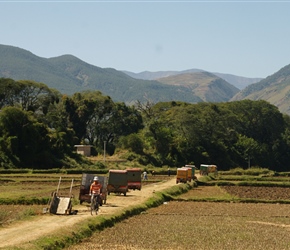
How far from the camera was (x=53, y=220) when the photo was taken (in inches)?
955

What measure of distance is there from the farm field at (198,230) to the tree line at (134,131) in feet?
163

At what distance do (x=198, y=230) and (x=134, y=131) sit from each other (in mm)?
93803

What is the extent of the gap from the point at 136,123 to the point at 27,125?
1527 inches

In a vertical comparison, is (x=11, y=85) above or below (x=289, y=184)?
above

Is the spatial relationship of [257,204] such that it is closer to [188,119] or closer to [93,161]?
[93,161]

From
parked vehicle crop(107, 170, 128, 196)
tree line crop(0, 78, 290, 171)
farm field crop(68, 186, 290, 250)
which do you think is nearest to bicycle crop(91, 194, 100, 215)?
farm field crop(68, 186, 290, 250)

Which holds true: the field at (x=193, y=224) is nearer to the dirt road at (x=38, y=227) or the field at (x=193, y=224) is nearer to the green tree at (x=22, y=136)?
the dirt road at (x=38, y=227)

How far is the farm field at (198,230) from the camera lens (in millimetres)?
20969

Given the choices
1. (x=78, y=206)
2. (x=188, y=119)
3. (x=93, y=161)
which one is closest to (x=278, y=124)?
(x=188, y=119)

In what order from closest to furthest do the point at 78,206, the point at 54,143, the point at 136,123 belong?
the point at 78,206 < the point at 54,143 < the point at 136,123

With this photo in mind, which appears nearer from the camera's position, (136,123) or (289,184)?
(289,184)

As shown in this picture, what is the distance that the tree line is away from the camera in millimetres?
83700

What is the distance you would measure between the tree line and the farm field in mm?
49835

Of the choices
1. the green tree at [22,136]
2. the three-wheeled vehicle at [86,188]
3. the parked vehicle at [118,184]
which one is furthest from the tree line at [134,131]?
the three-wheeled vehicle at [86,188]
